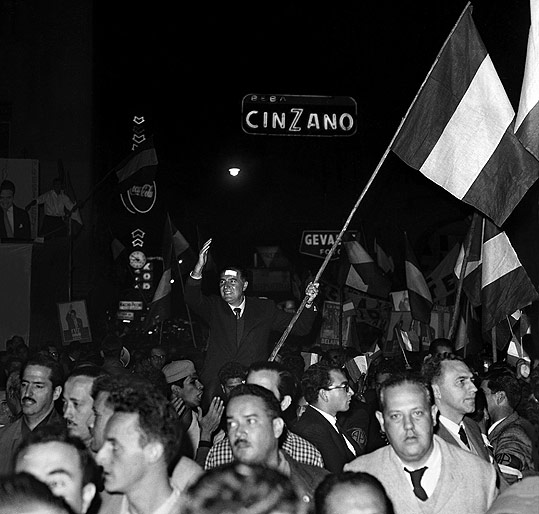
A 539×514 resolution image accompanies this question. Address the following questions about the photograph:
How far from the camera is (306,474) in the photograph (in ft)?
16.7

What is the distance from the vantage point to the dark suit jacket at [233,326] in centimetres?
829

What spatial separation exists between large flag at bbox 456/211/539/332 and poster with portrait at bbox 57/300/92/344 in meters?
7.64

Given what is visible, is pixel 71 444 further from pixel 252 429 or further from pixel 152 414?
pixel 252 429

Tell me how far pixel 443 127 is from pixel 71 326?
915cm

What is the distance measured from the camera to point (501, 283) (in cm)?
929

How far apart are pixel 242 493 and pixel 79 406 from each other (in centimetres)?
311

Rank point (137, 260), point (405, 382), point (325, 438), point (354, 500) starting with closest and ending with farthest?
point (354, 500) < point (405, 382) < point (325, 438) < point (137, 260)

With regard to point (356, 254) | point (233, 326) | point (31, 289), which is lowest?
point (233, 326)

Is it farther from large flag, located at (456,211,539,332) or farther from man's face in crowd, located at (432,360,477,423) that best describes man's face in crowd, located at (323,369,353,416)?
large flag, located at (456,211,539,332)

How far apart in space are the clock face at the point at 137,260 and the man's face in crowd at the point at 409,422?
2766 centimetres

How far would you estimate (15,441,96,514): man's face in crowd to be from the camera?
374 cm

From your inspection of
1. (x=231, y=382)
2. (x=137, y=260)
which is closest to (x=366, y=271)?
(x=231, y=382)

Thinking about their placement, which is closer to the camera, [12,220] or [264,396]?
[264,396]

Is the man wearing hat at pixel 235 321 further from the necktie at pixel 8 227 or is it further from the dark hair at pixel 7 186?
the dark hair at pixel 7 186
